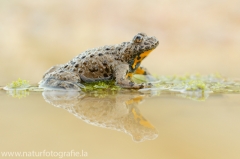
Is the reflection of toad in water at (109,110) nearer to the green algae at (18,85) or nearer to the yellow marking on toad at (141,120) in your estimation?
the yellow marking on toad at (141,120)

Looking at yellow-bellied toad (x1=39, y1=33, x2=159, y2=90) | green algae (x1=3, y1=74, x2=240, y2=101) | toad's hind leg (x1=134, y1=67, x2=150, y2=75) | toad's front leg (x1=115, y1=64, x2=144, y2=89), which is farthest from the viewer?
toad's hind leg (x1=134, y1=67, x2=150, y2=75)

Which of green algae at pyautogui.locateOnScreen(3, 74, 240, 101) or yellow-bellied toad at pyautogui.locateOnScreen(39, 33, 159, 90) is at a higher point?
yellow-bellied toad at pyautogui.locateOnScreen(39, 33, 159, 90)

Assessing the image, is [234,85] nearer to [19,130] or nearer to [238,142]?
[238,142]

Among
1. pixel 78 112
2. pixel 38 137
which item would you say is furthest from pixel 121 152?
pixel 78 112

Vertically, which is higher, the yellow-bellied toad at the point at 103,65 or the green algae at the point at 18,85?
the yellow-bellied toad at the point at 103,65

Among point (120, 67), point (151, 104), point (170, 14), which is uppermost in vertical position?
point (170, 14)

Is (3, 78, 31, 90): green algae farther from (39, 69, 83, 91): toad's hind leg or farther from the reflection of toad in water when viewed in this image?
the reflection of toad in water

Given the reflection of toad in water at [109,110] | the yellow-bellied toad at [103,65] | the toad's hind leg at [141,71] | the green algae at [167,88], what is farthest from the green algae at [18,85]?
the toad's hind leg at [141,71]

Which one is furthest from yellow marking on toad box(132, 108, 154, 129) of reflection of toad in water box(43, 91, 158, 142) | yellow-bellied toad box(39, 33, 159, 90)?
yellow-bellied toad box(39, 33, 159, 90)
